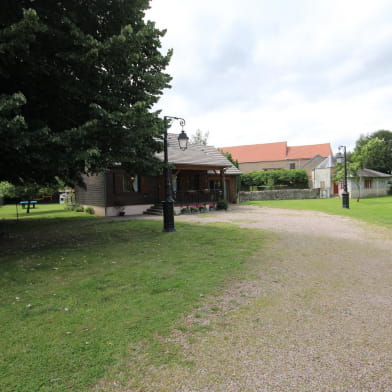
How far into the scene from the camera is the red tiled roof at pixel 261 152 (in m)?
54.2

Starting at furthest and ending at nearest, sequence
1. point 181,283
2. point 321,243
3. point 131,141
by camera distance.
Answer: point 321,243 < point 131,141 < point 181,283

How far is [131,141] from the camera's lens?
7133mm

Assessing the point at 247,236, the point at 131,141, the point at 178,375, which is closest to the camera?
the point at 178,375

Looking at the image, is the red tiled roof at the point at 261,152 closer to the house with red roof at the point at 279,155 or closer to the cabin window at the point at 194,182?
the house with red roof at the point at 279,155

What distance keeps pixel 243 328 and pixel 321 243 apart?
18.9ft

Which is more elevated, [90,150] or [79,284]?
[90,150]

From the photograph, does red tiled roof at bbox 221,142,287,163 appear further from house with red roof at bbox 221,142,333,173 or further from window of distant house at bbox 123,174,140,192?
window of distant house at bbox 123,174,140,192

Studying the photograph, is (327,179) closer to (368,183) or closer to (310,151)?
(368,183)

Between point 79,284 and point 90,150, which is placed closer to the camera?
point 79,284

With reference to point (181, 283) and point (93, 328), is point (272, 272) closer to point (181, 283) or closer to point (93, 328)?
point (181, 283)

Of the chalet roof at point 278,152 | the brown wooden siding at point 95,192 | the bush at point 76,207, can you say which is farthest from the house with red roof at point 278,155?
the brown wooden siding at point 95,192

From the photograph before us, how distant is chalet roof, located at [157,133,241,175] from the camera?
1950cm

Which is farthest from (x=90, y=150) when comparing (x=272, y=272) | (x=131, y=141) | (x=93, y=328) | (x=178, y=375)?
(x=178, y=375)

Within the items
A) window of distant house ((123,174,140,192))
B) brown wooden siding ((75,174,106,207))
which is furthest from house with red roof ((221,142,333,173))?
brown wooden siding ((75,174,106,207))
